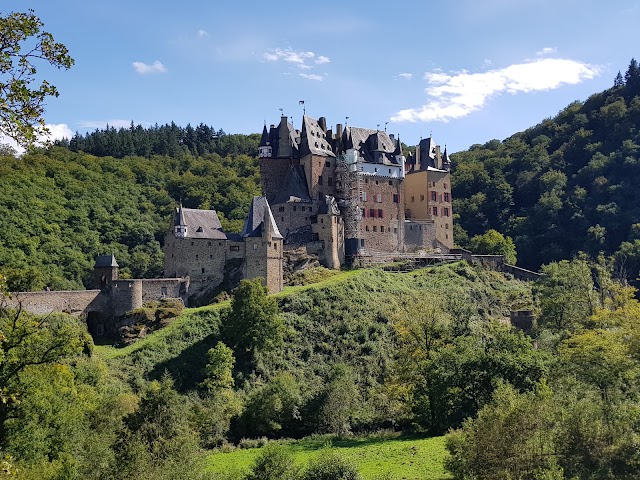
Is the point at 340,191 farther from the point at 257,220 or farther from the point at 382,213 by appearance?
the point at 257,220

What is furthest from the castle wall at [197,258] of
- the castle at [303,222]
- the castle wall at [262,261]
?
the castle wall at [262,261]

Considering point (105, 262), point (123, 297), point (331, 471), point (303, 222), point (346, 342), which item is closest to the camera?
point (331, 471)

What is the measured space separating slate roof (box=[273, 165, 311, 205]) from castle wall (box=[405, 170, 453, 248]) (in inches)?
606

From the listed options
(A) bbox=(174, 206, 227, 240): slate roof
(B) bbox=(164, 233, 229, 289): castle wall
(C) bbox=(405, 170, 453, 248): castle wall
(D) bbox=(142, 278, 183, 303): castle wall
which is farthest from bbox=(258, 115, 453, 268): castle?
(D) bbox=(142, 278, 183, 303): castle wall

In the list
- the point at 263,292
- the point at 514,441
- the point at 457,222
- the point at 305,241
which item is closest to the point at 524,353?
the point at 514,441

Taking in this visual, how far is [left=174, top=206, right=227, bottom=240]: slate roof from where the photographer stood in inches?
1949

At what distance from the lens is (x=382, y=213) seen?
206 feet

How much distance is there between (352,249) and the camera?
59531 mm

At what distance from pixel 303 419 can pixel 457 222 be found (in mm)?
57226

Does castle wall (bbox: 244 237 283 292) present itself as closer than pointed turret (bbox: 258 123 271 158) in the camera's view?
Yes

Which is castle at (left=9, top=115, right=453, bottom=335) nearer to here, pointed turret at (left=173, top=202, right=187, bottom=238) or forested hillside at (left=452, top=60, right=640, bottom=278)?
pointed turret at (left=173, top=202, right=187, bottom=238)

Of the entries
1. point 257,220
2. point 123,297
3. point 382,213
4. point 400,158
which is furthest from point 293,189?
point 123,297

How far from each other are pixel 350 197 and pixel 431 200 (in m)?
12.3

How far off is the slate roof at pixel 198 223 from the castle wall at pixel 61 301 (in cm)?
795
